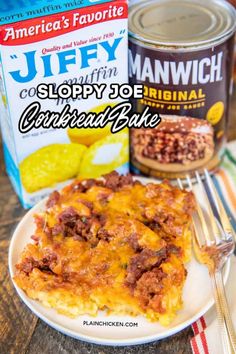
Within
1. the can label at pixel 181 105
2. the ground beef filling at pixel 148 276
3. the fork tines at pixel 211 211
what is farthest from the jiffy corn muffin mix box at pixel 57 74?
the ground beef filling at pixel 148 276

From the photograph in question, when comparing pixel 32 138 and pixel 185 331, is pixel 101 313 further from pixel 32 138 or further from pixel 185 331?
pixel 32 138

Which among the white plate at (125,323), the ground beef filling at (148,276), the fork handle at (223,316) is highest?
the ground beef filling at (148,276)

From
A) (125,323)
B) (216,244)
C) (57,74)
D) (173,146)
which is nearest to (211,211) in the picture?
(216,244)

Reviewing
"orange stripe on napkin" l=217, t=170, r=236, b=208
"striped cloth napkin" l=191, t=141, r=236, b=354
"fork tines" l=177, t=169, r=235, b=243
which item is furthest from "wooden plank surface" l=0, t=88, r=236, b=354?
"orange stripe on napkin" l=217, t=170, r=236, b=208

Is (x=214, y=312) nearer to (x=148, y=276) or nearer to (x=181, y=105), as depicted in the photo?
(x=148, y=276)

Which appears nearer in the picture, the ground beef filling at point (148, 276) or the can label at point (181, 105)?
the ground beef filling at point (148, 276)
